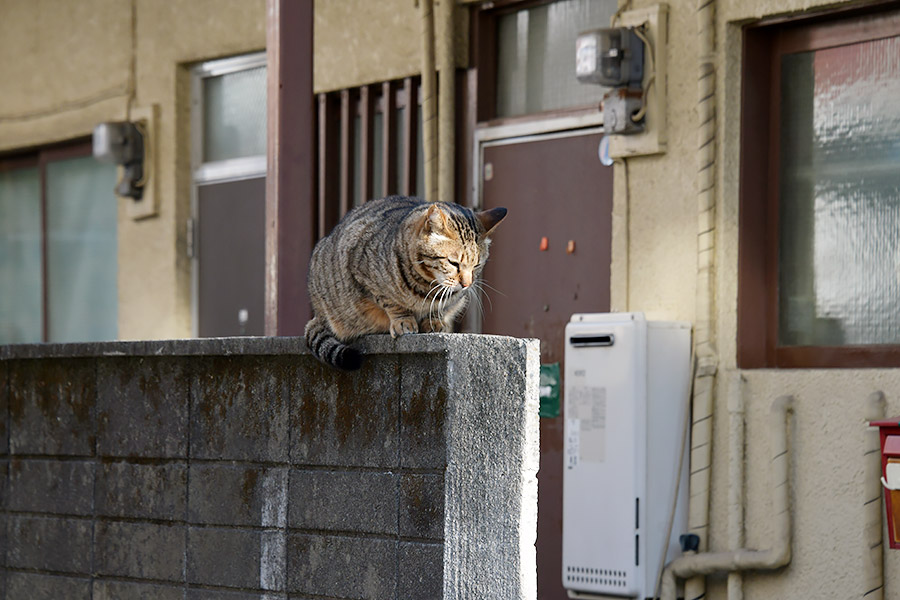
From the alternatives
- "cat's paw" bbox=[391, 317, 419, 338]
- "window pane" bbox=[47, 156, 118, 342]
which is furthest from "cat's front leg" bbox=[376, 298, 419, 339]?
"window pane" bbox=[47, 156, 118, 342]

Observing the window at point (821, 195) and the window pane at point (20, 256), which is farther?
the window pane at point (20, 256)

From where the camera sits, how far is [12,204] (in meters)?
10.1

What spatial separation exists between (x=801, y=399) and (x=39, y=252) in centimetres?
618

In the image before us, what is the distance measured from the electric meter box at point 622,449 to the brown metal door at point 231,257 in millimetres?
2680

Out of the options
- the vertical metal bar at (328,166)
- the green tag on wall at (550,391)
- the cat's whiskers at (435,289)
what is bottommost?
the green tag on wall at (550,391)

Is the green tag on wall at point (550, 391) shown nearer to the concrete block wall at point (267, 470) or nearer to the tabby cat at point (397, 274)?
the tabby cat at point (397, 274)

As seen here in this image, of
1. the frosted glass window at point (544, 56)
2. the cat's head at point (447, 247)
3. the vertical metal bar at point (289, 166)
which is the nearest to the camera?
the cat's head at point (447, 247)

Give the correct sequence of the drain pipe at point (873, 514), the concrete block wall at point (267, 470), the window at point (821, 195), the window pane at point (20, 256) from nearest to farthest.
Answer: the concrete block wall at point (267, 470), the drain pipe at point (873, 514), the window at point (821, 195), the window pane at point (20, 256)

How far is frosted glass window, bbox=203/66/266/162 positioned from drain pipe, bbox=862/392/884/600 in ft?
13.5

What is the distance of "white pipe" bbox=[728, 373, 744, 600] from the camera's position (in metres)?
5.74

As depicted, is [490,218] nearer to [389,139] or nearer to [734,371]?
[734,371]

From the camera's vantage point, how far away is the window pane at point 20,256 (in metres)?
9.88

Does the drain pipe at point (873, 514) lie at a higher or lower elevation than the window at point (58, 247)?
lower

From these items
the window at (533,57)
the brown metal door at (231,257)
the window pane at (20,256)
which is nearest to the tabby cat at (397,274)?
the window at (533,57)
